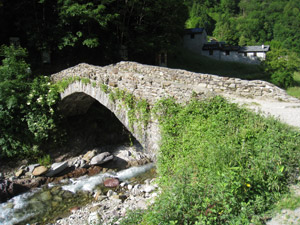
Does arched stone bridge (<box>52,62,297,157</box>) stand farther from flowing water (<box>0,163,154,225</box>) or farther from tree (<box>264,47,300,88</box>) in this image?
tree (<box>264,47,300,88</box>)

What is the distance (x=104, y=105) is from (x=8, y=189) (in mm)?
4430

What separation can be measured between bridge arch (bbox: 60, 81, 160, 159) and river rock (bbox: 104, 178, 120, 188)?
114 inches

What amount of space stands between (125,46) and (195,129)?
1329 cm

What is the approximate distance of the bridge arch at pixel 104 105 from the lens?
6.07 meters

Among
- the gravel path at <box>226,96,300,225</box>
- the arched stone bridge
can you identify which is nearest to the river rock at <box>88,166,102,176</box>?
the arched stone bridge

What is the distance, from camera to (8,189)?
8156 mm

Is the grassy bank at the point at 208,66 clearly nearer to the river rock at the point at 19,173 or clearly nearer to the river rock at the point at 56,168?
the river rock at the point at 56,168

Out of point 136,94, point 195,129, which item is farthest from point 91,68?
point 195,129

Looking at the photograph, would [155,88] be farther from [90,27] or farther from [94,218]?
[90,27]

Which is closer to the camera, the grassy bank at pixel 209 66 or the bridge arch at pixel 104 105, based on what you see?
the bridge arch at pixel 104 105

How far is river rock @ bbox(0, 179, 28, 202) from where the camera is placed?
799 cm

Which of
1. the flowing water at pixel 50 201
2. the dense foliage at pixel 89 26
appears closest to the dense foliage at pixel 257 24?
the dense foliage at pixel 89 26

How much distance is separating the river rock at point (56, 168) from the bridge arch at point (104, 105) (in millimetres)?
2684

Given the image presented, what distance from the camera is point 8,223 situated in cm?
681
